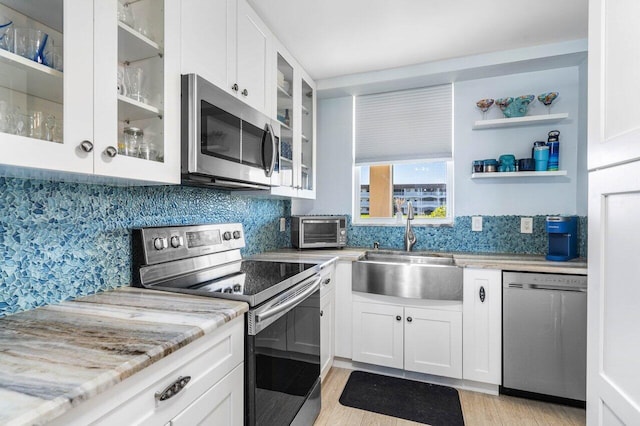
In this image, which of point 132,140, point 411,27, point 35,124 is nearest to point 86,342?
point 35,124

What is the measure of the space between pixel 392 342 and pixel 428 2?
2.18 meters

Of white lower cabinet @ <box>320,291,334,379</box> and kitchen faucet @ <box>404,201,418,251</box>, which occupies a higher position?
kitchen faucet @ <box>404,201,418,251</box>

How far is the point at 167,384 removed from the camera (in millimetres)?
820

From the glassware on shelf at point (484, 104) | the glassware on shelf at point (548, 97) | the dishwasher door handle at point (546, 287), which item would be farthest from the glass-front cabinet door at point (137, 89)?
the glassware on shelf at point (548, 97)

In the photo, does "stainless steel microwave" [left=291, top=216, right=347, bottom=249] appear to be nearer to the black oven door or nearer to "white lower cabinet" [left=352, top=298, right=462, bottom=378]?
"white lower cabinet" [left=352, top=298, right=462, bottom=378]

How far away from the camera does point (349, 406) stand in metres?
1.95

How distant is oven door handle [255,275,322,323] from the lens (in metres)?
1.22

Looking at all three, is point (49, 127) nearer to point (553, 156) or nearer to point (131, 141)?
point (131, 141)

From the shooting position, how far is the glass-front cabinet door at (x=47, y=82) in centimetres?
78

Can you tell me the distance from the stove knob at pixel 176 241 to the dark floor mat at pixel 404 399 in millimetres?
1415

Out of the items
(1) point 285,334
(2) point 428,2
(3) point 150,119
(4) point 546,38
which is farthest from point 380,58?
(1) point 285,334

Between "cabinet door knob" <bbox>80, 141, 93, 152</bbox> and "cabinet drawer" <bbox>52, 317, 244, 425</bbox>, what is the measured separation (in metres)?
0.63

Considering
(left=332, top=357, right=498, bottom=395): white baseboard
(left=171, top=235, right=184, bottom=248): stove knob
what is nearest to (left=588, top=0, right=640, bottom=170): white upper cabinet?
(left=171, top=235, right=184, bottom=248): stove knob

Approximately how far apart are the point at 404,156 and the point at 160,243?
2.15 m
